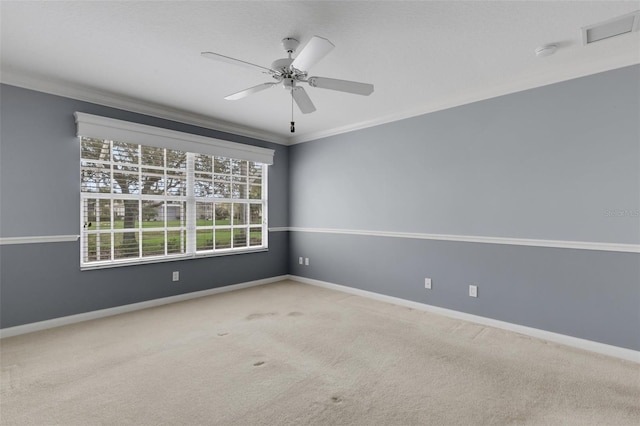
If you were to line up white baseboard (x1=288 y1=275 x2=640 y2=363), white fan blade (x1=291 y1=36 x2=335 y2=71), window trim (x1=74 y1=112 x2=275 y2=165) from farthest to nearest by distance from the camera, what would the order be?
window trim (x1=74 y1=112 x2=275 y2=165) < white baseboard (x1=288 y1=275 x2=640 y2=363) < white fan blade (x1=291 y1=36 x2=335 y2=71)

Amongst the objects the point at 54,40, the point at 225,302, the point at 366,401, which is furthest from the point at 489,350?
the point at 54,40

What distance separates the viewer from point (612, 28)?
2.12 meters

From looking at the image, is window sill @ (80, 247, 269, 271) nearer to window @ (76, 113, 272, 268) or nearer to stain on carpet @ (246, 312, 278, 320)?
window @ (76, 113, 272, 268)

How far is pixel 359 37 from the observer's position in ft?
7.53

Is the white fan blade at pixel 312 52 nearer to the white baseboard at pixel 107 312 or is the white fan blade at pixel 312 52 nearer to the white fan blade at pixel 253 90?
the white fan blade at pixel 253 90

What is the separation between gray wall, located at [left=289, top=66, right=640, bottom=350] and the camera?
8.54ft

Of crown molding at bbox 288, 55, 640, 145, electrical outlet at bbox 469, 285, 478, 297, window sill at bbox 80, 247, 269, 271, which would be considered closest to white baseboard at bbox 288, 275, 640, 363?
electrical outlet at bbox 469, 285, 478, 297

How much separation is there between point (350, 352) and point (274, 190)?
316 cm

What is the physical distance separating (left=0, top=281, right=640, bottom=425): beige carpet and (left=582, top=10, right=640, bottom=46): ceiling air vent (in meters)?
2.40

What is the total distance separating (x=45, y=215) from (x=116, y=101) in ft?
4.54

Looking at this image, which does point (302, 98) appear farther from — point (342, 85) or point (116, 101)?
point (116, 101)

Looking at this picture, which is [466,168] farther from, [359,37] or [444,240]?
[359,37]

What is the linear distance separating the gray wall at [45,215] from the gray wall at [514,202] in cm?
298

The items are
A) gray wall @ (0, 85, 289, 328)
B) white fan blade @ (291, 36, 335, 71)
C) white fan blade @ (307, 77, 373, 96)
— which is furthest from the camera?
gray wall @ (0, 85, 289, 328)
